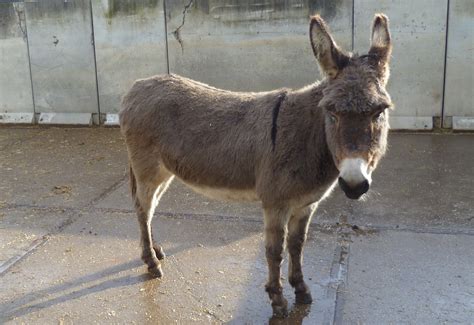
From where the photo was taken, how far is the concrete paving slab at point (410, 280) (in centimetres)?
332

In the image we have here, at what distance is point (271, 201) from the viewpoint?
3.28 meters

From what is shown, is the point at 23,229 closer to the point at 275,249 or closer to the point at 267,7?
the point at 275,249

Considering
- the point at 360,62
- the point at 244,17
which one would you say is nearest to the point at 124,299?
the point at 360,62

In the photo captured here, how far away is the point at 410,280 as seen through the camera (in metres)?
3.72

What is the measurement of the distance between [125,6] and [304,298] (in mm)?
6007

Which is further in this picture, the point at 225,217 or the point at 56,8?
the point at 56,8

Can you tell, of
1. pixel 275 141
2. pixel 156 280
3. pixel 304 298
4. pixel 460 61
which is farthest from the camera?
pixel 460 61

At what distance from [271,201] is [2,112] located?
6830 millimetres

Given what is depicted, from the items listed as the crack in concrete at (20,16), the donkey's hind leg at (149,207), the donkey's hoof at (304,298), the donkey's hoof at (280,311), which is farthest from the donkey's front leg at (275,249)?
the crack in concrete at (20,16)

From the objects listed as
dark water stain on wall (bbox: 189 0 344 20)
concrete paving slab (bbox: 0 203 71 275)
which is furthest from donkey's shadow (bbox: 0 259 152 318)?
dark water stain on wall (bbox: 189 0 344 20)

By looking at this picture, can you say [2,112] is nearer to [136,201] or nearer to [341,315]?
[136,201]

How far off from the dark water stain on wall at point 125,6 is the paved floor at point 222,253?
2990 mm

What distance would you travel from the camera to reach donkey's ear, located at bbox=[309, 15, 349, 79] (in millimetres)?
2943

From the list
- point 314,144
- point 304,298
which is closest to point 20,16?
point 314,144
